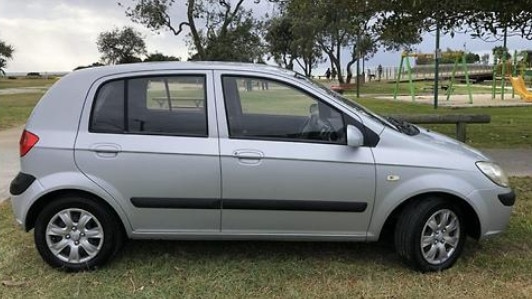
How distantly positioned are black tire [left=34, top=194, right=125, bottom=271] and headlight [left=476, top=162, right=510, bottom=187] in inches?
112

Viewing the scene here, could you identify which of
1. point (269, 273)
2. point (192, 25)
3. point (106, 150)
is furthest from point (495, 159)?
point (192, 25)

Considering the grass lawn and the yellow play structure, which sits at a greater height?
the yellow play structure

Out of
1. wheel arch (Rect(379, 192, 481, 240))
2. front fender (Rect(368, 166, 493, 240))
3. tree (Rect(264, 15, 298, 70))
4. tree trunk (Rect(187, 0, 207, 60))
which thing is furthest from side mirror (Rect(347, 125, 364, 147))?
tree (Rect(264, 15, 298, 70))

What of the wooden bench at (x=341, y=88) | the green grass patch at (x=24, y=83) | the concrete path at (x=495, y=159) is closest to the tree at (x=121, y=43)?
the green grass patch at (x=24, y=83)

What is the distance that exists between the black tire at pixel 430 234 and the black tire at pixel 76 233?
2198mm

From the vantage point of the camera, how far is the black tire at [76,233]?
15.3 feet

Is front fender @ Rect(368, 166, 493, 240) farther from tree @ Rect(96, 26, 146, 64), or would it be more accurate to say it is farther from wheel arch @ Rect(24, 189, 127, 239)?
tree @ Rect(96, 26, 146, 64)

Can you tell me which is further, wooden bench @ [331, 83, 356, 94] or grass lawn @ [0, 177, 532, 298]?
wooden bench @ [331, 83, 356, 94]

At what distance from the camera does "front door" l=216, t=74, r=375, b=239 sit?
15.0 ft

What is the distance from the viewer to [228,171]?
457 cm

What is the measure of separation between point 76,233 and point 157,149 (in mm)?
919

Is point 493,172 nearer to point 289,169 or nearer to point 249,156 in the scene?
point 289,169

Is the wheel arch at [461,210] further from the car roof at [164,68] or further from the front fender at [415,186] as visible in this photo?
the car roof at [164,68]

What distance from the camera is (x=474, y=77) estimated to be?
5897cm
